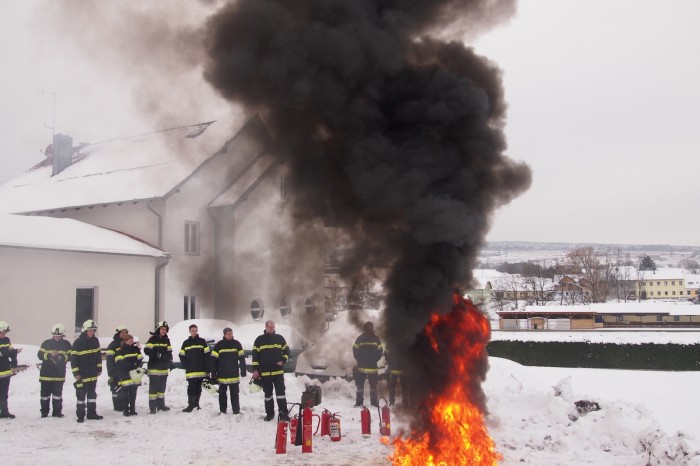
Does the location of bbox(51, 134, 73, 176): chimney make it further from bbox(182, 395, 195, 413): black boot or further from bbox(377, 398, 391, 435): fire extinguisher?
bbox(377, 398, 391, 435): fire extinguisher

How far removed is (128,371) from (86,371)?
2.58ft

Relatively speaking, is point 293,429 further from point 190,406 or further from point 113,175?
point 113,175

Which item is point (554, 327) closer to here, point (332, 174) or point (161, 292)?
point (161, 292)

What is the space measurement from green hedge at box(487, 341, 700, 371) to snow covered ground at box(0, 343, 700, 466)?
10161 millimetres

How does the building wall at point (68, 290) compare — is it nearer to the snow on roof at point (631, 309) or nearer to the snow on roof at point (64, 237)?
the snow on roof at point (64, 237)

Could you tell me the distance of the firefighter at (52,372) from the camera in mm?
10609

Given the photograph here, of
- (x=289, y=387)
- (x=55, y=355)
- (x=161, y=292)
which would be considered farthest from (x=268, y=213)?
(x=55, y=355)

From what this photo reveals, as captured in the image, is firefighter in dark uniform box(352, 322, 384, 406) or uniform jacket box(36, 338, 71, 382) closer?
uniform jacket box(36, 338, 71, 382)

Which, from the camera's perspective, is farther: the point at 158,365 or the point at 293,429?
the point at 158,365

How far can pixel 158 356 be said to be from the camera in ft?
36.2

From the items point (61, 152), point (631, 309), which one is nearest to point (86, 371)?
point (61, 152)

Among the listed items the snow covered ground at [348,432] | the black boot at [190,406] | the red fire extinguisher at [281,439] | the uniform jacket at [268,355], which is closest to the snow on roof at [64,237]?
the snow covered ground at [348,432]

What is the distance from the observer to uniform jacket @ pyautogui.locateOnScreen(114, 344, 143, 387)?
10969 mm

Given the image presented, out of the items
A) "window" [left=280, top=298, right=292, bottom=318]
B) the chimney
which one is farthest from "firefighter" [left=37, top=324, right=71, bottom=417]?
the chimney
